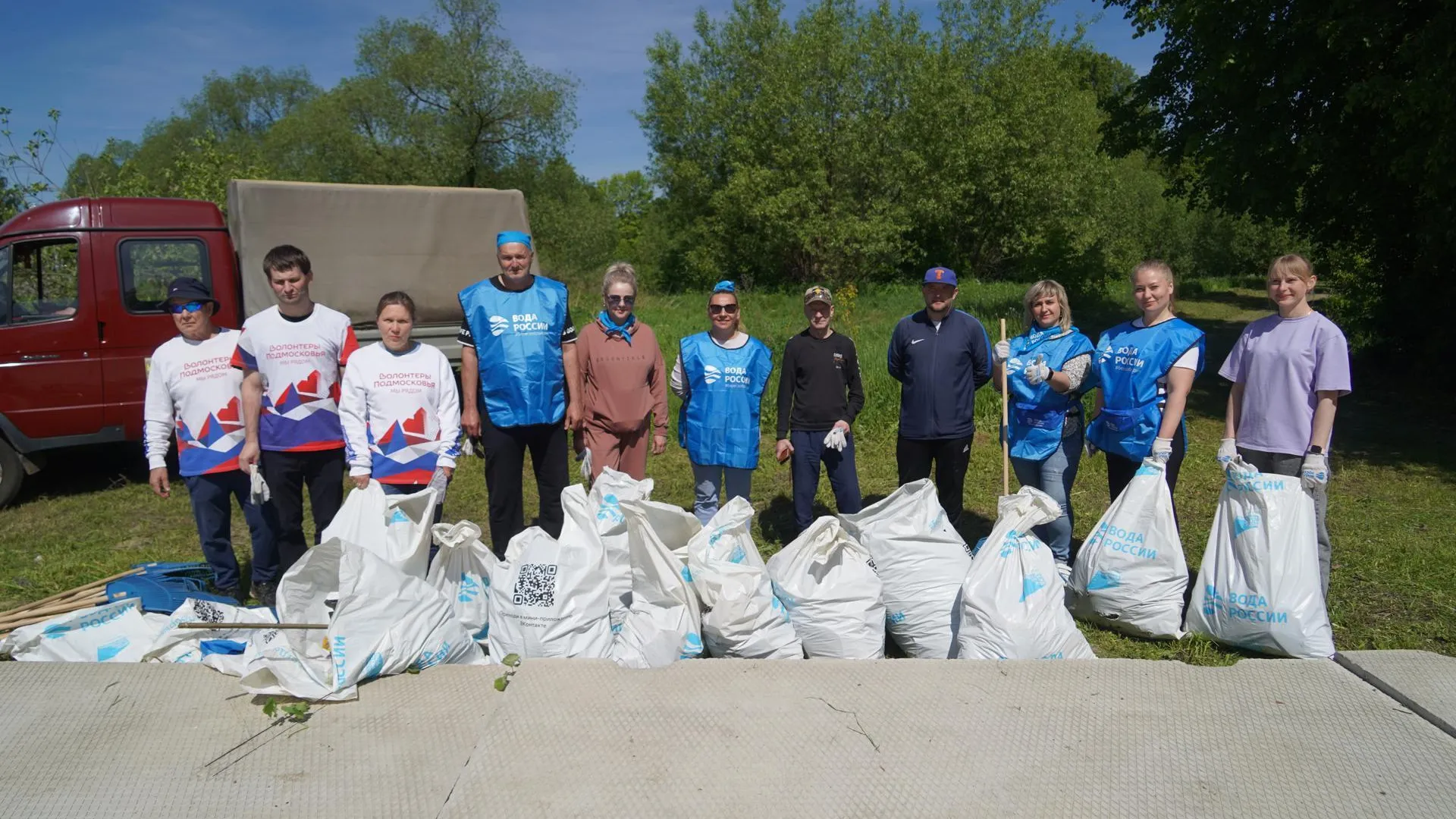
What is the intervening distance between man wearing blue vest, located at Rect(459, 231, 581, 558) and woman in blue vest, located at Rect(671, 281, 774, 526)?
1.98ft

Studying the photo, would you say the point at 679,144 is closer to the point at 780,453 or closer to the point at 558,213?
the point at 558,213

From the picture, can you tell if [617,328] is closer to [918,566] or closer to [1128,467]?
[918,566]

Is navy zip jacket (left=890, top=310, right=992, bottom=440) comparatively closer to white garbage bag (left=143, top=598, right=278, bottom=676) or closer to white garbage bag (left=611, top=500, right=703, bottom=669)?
white garbage bag (left=611, top=500, right=703, bottom=669)

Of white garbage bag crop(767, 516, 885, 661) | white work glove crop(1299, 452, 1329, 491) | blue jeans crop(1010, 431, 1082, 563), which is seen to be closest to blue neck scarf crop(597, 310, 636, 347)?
white garbage bag crop(767, 516, 885, 661)

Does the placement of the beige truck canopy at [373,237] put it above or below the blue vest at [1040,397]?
above

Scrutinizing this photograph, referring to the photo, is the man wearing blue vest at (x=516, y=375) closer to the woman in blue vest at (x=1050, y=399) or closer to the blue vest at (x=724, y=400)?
the blue vest at (x=724, y=400)

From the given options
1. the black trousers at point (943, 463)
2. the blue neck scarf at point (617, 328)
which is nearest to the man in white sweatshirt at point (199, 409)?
the blue neck scarf at point (617, 328)

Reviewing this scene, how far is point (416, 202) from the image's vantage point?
8266 millimetres

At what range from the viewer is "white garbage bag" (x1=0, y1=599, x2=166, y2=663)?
12.2 feet

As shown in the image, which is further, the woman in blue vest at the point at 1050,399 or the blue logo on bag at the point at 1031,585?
A: the woman in blue vest at the point at 1050,399

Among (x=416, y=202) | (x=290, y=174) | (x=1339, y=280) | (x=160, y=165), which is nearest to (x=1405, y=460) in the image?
(x=416, y=202)

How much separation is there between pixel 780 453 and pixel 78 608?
10.8ft

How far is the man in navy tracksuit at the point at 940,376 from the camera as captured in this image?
179 inches

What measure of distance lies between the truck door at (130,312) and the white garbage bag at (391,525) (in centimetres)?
413
